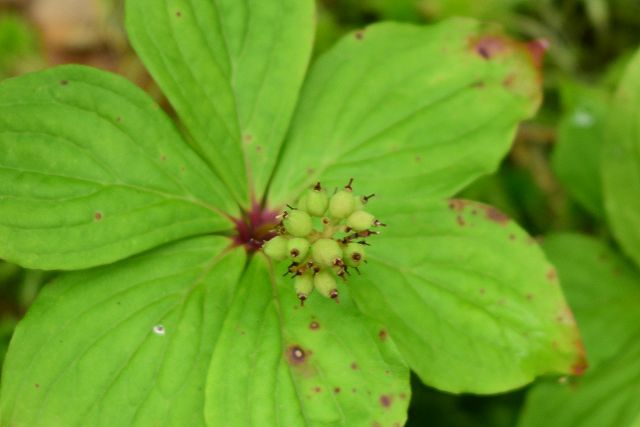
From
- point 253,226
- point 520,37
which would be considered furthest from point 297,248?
point 520,37

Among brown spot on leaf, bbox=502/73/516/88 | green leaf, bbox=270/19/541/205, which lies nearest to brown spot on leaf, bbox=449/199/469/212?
green leaf, bbox=270/19/541/205

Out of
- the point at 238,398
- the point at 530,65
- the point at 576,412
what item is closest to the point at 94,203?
the point at 238,398

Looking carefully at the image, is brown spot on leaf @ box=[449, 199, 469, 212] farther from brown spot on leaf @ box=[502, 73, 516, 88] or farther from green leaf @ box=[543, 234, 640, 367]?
green leaf @ box=[543, 234, 640, 367]

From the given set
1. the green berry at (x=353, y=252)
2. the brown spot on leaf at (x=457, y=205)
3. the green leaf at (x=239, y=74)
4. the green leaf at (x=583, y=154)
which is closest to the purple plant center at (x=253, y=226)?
the green leaf at (x=239, y=74)

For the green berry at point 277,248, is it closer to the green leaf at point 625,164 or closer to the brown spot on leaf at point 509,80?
the brown spot on leaf at point 509,80

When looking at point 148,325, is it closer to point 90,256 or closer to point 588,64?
point 90,256

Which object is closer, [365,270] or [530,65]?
[365,270]
